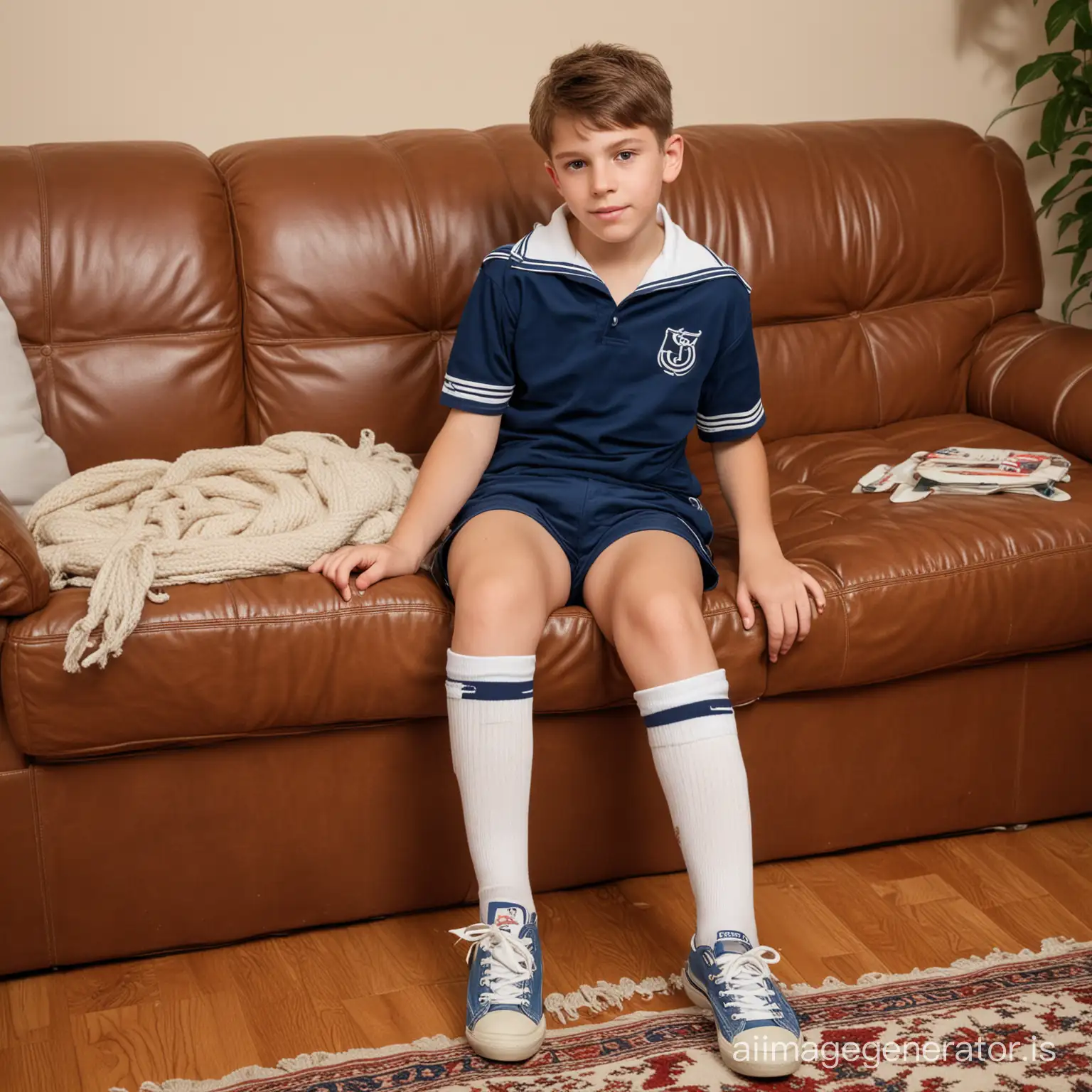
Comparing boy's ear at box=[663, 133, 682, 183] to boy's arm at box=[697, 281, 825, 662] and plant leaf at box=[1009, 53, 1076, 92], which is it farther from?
plant leaf at box=[1009, 53, 1076, 92]

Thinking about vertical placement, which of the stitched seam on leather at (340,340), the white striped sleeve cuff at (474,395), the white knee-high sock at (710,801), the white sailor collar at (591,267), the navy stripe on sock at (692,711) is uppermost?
the white sailor collar at (591,267)

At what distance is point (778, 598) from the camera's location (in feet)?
5.57

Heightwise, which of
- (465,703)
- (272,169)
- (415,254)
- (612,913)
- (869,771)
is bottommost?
(612,913)

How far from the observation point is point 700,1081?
4.71 ft

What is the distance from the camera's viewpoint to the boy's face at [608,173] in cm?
164

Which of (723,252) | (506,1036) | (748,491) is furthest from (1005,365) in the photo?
(506,1036)

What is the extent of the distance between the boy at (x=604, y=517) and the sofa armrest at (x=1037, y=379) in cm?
70

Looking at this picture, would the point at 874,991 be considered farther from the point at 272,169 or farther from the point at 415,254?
the point at 272,169

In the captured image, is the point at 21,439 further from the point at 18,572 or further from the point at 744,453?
the point at 744,453

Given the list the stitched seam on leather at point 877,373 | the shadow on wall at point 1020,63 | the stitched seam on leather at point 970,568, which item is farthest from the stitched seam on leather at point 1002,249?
the stitched seam on leather at point 970,568

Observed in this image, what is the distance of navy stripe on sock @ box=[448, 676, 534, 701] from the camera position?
1519 mm

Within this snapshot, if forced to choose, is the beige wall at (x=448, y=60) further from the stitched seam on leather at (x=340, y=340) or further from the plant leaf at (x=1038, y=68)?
the stitched seam on leather at (x=340, y=340)

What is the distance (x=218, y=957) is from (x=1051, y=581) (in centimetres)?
121

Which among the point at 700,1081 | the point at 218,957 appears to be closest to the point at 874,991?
the point at 700,1081
